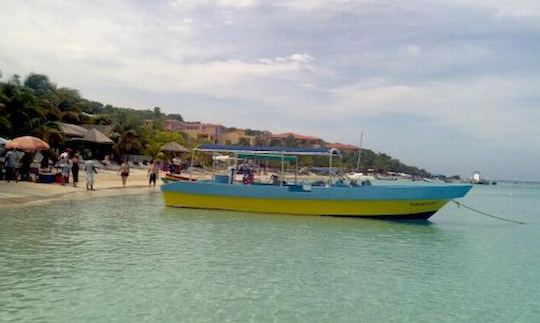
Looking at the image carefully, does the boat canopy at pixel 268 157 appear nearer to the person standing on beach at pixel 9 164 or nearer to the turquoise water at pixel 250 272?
the turquoise water at pixel 250 272

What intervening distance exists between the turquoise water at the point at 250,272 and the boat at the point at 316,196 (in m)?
1.87

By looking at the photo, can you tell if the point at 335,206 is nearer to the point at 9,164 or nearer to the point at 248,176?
the point at 248,176

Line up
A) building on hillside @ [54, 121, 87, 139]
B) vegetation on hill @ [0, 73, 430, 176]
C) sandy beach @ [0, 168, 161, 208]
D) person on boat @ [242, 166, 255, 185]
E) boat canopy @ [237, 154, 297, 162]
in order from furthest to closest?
building on hillside @ [54, 121, 87, 139], vegetation on hill @ [0, 73, 430, 176], person on boat @ [242, 166, 255, 185], boat canopy @ [237, 154, 297, 162], sandy beach @ [0, 168, 161, 208]

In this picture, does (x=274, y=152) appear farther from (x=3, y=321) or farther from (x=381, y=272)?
(x=3, y=321)

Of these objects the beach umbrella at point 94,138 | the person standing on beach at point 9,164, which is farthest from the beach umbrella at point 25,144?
the beach umbrella at point 94,138

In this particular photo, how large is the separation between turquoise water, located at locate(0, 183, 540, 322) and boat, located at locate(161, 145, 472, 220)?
1869 mm

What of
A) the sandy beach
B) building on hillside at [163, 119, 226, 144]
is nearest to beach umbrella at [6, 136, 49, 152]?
the sandy beach

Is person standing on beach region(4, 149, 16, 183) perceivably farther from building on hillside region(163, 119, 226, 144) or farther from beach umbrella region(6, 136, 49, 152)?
building on hillside region(163, 119, 226, 144)

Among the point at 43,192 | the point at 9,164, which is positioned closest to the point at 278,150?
the point at 43,192

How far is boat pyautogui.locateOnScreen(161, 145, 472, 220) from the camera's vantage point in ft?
54.7

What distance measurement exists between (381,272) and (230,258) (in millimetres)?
2719

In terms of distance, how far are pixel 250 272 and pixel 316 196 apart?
874 cm

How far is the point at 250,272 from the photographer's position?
27.5 feet

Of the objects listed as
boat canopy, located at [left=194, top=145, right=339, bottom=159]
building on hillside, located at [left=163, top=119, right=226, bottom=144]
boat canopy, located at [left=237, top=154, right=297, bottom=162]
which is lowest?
boat canopy, located at [left=237, top=154, right=297, bottom=162]
